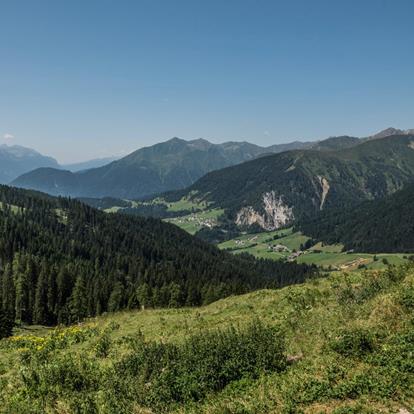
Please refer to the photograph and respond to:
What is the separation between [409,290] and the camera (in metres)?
20.1

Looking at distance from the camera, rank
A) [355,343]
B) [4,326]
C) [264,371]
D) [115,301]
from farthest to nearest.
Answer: [115,301], [4,326], [355,343], [264,371]

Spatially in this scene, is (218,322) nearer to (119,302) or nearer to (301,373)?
(301,373)

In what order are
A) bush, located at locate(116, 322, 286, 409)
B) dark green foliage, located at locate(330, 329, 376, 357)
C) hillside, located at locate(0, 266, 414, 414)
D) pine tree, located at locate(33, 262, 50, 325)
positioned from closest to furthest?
hillside, located at locate(0, 266, 414, 414)
bush, located at locate(116, 322, 286, 409)
dark green foliage, located at locate(330, 329, 376, 357)
pine tree, located at locate(33, 262, 50, 325)

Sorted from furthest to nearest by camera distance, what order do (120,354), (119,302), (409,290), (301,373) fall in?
(119,302) < (120,354) < (409,290) < (301,373)

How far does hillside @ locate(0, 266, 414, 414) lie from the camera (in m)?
13.2

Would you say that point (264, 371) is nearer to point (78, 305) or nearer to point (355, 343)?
point (355, 343)

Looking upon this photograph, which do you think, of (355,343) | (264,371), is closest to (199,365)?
(264,371)

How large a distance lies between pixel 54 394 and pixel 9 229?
19990 cm

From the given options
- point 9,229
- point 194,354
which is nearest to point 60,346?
point 194,354

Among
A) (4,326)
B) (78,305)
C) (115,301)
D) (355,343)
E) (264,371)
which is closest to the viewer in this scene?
(264,371)

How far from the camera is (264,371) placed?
1609cm

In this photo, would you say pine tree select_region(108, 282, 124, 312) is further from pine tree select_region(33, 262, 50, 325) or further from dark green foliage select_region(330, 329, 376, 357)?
dark green foliage select_region(330, 329, 376, 357)

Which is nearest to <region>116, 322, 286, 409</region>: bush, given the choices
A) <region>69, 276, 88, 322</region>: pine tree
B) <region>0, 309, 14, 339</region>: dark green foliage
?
<region>0, 309, 14, 339</region>: dark green foliage

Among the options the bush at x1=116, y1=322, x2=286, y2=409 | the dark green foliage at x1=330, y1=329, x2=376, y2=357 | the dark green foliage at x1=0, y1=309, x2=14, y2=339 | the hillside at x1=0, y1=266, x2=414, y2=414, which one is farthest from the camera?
the dark green foliage at x1=0, y1=309, x2=14, y2=339
